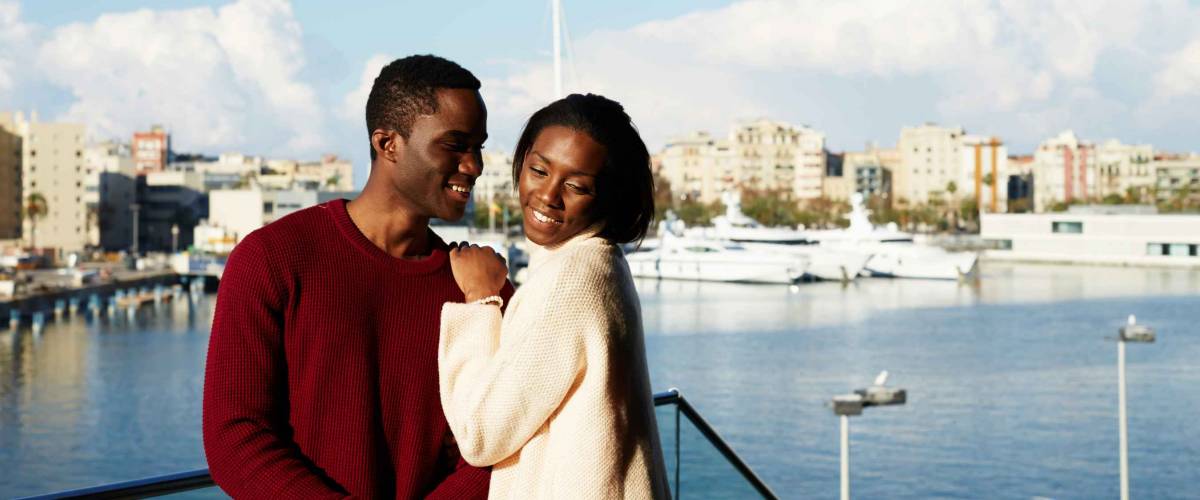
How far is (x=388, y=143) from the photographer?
1884 millimetres

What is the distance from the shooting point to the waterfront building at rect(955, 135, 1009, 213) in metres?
113

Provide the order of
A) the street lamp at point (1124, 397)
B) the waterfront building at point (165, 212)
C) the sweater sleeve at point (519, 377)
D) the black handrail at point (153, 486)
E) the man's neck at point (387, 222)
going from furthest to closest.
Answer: the waterfront building at point (165, 212) < the street lamp at point (1124, 397) < the black handrail at point (153, 486) < the man's neck at point (387, 222) < the sweater sleeve at point (519, 377)

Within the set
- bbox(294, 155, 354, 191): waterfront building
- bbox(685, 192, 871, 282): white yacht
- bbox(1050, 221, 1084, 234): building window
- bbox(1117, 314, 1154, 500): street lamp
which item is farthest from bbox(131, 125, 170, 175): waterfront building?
bbox(1117, 314, 1154, 500): street lamp

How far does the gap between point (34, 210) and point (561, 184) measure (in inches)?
3163

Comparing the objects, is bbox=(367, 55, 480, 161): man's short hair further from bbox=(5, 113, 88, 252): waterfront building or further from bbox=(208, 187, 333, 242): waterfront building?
bbox=(5, 113, 88, 252): waterfront building

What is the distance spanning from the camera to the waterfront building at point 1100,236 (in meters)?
63.6

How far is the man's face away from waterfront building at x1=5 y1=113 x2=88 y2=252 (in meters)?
79.7

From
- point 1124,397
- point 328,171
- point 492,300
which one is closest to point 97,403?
point 1124,397

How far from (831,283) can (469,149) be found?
55.8 meters

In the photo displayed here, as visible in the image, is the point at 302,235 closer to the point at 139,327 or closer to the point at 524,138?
the point at 524,138

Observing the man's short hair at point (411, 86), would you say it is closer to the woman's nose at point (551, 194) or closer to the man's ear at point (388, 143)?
the man's ear at point (388, 143)

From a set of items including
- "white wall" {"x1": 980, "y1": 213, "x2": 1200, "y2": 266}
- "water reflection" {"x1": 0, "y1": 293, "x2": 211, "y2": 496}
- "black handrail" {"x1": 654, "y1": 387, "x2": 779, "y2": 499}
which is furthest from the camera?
"white wall" {"x1": 980, "y1": 213, "x2": 1200, "y2": 266}

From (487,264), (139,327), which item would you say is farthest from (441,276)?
(139,327)

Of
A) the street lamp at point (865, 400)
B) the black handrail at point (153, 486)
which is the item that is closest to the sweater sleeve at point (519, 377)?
the black handrail at point (153, 486)
